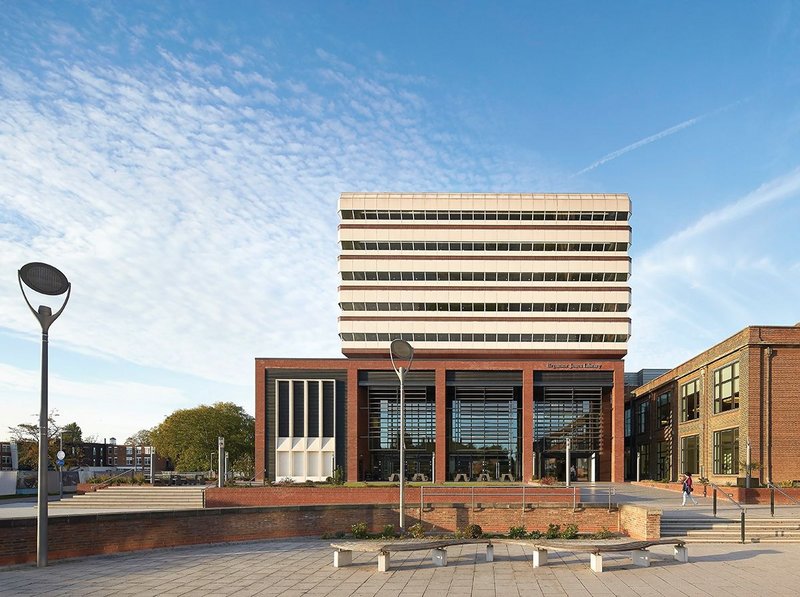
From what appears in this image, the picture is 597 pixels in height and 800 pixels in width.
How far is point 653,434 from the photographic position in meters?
60.5

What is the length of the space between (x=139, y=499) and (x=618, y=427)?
35068 millimetres

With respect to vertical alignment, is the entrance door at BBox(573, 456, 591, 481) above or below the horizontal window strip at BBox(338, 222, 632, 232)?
below

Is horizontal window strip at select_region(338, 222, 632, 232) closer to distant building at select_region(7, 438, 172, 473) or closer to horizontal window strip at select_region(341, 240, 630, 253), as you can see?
horizontal window strip at select_region(341, 240, 630, 253)

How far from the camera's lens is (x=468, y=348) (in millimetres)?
61438

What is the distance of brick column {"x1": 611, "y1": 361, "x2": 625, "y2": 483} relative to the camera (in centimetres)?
5375

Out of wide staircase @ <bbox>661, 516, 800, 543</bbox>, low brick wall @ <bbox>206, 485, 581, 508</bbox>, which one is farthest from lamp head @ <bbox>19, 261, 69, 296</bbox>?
wide staircase @ <bbox>661, 516, 800, 543</bbox>

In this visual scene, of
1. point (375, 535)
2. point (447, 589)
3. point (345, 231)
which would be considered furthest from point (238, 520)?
point (345, 231)

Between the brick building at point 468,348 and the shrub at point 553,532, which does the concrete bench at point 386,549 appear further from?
the brick building at point 468,348

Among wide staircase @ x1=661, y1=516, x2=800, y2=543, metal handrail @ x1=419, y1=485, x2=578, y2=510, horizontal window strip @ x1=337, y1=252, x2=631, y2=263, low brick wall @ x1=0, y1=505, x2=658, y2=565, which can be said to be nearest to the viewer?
low brick wall @ x1=0, y1=505, x2=658, y2=565

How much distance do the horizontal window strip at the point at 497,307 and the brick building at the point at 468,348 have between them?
0.12 metres

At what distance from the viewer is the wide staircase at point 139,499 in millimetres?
37312

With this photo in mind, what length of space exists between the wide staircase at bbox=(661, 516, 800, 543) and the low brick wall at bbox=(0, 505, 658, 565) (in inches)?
65.6

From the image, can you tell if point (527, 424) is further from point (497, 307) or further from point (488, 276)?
point (488, 276)

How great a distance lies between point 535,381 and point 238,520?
36501mm
